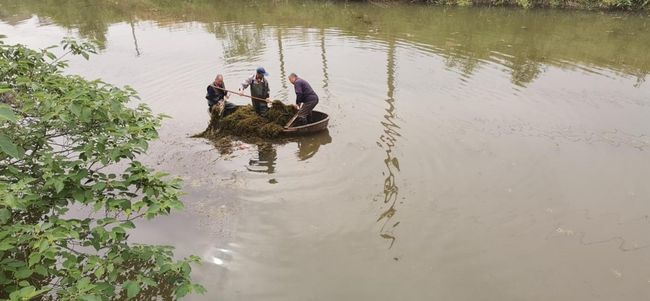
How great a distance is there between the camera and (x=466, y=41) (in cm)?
1830

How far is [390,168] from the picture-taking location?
9.06 m

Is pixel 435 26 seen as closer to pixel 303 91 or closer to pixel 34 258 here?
pixel 303 91

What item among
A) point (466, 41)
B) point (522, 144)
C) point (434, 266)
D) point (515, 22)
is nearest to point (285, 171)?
point (434, 266)

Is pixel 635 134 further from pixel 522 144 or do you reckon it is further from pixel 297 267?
pixel 297 267

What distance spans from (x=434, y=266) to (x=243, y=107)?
646cm

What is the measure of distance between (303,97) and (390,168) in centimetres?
290

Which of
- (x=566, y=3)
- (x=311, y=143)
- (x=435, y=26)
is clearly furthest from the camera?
(x=566, y=3)

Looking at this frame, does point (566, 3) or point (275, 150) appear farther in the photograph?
point (566, 3)

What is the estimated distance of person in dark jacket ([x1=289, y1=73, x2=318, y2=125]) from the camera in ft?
33.8

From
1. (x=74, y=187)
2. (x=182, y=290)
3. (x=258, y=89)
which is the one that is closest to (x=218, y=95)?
(x=258, y=89)

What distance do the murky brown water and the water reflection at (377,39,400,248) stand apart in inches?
1.4

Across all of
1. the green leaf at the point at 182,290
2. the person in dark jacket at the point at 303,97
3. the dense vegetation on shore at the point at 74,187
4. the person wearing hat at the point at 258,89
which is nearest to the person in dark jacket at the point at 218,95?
the person wearing hat at the point at 258,89

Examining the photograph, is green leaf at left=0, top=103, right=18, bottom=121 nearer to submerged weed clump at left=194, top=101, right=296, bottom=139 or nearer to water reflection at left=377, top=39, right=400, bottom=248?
water reflection at left=377, top=39, right=400, bottom=248

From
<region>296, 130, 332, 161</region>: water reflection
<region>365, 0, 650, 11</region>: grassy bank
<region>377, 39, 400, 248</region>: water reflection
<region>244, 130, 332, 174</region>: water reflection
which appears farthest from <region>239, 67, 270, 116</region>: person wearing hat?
<region>365, 0, 650, 11</region>: grassy bank
